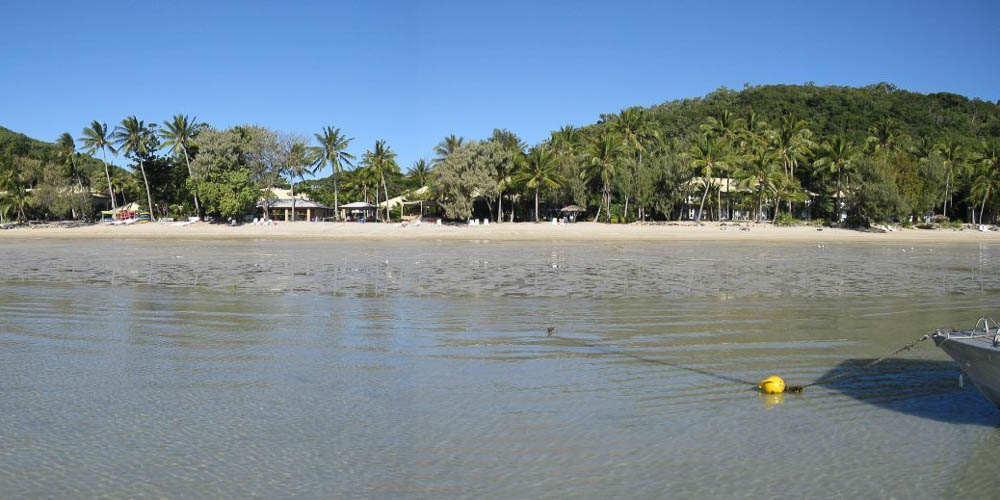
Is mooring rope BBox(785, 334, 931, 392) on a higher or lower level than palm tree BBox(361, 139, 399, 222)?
lower

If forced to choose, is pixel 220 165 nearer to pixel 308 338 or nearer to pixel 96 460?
pixel 308 338

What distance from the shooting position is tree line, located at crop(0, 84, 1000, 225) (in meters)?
58.4

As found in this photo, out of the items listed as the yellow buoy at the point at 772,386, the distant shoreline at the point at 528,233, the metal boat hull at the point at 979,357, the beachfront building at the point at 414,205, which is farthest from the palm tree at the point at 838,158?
the yellow buoy at the point at 772,386

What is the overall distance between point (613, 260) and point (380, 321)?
1733 cm

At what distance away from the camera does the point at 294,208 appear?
7075cm

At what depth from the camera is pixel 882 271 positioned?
24.6 meters

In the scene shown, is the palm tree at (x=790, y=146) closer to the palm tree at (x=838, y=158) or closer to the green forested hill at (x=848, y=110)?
the palm tree at (x=838, y=158)

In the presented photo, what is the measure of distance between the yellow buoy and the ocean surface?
26 centimetres

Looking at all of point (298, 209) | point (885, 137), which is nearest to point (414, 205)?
point (298, 209)

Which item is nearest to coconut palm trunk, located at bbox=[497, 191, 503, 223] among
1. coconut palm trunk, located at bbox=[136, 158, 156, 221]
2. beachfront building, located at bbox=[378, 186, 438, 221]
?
beachfront building, located at bbox=[378, 186, 438, 221]

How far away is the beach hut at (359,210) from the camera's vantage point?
69.4 metres

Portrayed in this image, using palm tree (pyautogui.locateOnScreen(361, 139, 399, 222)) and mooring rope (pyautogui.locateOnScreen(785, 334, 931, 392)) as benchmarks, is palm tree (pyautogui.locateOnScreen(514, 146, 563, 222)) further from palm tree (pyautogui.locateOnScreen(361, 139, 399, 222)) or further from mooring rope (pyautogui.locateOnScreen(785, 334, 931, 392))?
mooring rope (pyautogui.locateOnScreen(785, 334, 931, 392))

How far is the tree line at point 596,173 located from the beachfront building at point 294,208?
11.5ft

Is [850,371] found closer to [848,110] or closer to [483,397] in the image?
[483,397]
